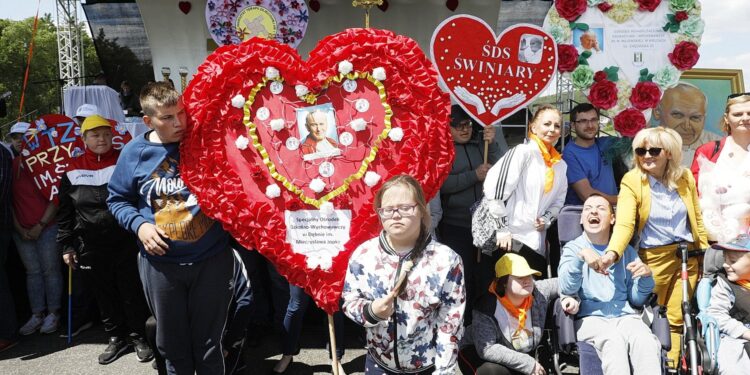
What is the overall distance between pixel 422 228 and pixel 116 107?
7.08 metres

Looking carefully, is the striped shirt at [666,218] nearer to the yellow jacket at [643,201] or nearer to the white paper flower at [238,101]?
the yellow jacket at [643,201]

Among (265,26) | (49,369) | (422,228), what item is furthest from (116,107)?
(422,228)

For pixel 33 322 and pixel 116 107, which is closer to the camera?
pixel 33 322

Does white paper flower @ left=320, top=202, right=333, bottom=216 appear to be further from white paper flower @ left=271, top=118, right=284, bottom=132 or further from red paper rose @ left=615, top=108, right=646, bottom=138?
red paper rose @ left=615, top=108, right=646, bottom=138

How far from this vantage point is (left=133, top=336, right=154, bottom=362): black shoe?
12.5 feet

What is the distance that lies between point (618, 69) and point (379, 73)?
220 centimetres

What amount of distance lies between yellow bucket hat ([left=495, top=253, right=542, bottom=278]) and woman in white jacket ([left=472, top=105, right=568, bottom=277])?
0.48 feet

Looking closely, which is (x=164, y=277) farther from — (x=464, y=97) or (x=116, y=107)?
(x=116, y=107)

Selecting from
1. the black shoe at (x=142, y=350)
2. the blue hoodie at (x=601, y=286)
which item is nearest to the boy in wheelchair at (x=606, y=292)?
the blue hoodie at (x=601, y=286)

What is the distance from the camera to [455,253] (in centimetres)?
Answer: 238

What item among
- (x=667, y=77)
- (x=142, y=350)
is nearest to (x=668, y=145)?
(x=667, y=77)

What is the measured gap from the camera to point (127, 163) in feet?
8.53

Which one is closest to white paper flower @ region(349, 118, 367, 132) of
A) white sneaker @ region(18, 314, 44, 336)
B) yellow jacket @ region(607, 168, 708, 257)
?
yellow jacket @ region(607, 168, 708, 257)

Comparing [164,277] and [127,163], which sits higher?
[127,163]
